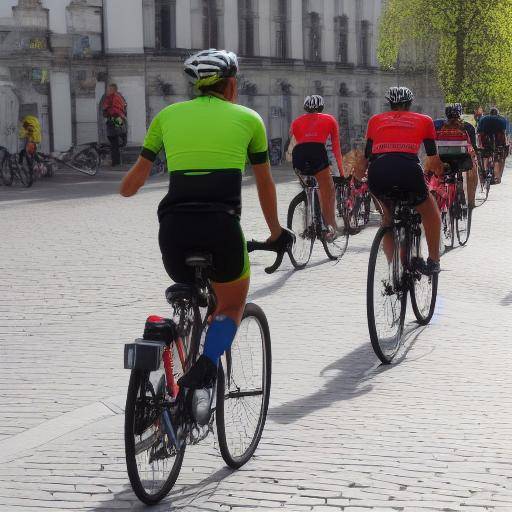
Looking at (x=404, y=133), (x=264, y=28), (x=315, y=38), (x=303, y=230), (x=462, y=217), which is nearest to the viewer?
(x=404, y=133)

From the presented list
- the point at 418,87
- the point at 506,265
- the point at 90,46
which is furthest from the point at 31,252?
the point at 418,87

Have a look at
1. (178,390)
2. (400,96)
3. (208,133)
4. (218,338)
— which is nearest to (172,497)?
(178,390)

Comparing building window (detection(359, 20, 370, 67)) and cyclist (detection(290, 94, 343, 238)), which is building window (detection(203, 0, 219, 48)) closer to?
building window (detection(359, 20, 370, 67))

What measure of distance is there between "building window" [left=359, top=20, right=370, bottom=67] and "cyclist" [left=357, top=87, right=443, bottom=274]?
163ft

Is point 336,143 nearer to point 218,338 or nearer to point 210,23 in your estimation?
point 218,338

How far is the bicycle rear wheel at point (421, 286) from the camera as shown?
32.0ft

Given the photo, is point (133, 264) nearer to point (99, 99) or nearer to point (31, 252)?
point (31, 252)

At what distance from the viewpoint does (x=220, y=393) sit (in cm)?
589

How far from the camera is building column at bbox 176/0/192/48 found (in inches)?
1799

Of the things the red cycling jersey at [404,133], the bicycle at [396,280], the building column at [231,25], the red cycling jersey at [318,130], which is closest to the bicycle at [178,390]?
the bicycle at [396,280]

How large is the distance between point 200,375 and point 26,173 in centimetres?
2608

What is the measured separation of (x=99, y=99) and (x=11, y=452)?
3730cm

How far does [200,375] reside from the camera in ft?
18.4

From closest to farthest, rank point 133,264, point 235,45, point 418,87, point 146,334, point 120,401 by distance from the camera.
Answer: point 146,334 < point 120,401 < point 133,264 < point 235,45 < point 418,87
